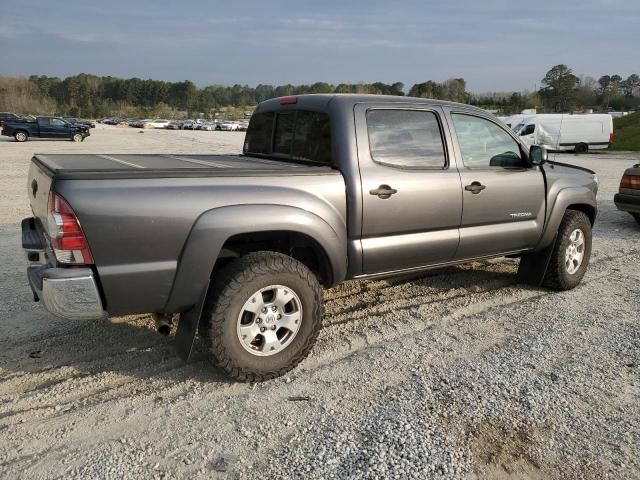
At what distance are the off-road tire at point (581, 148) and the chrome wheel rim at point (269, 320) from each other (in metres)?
29.7

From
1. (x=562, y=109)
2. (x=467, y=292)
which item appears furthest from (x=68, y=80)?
(x=467, y=292)

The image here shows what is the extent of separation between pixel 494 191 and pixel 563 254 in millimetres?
1279

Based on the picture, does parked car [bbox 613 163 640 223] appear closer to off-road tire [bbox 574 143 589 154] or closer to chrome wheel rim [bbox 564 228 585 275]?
chrome wheel rim [bbox 564 228 585 275]

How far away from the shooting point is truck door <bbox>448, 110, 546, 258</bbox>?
431 cm

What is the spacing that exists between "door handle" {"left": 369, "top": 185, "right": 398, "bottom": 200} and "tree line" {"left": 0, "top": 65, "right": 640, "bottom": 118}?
24322 mm

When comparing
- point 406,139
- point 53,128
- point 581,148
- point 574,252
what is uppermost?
point 406,139

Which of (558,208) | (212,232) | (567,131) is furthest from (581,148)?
(212,232)

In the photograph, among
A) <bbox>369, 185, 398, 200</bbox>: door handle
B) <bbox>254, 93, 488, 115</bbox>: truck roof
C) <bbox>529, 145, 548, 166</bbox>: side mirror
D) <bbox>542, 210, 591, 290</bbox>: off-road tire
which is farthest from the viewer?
<bbox>542, 210, 591, 290</bbox>: off-road tire

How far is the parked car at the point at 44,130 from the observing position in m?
28.3

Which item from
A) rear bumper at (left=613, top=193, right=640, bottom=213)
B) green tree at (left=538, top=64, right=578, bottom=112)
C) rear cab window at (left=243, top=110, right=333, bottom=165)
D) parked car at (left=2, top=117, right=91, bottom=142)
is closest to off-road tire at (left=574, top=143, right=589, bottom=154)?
rear bumper at (left=613, top=193, right=640, bottom=213)

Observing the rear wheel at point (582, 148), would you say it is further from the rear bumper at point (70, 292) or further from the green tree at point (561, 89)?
the green tree at point (561, 89)

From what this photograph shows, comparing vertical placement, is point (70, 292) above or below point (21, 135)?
above

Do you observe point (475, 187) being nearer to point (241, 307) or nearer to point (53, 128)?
point (241, 307)

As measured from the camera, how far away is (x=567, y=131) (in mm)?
27922
